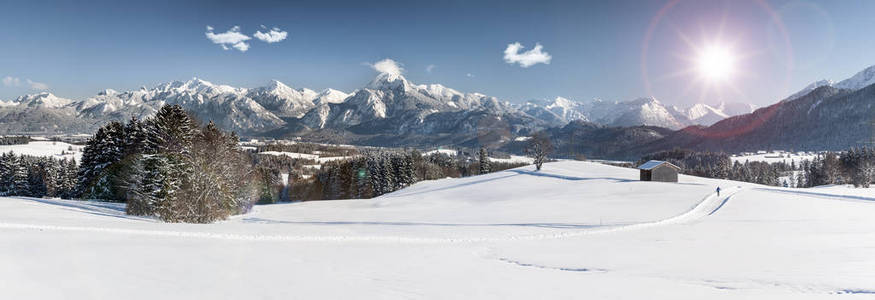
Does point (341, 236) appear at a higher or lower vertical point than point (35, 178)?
higher

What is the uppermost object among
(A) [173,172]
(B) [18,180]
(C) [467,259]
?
(A) [173,172]

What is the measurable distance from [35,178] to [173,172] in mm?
64601

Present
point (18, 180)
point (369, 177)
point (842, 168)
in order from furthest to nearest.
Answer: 1. point (842, 168)
2. point (369, 177)
3. point (18, 180)

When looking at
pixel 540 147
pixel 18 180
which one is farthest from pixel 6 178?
pixel 540 147

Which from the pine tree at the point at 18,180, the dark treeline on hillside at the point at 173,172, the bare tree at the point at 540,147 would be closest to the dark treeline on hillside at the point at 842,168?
the bare tree at the point at 540,147

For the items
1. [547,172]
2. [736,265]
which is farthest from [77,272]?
[547,172]

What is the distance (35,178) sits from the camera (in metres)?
69.9

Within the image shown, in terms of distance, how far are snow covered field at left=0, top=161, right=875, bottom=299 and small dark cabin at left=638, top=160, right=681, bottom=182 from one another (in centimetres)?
3109

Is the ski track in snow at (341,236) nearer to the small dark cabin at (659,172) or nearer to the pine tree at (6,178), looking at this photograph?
the small dark cabin at (659,172)

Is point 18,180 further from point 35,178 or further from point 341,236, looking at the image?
point 341,236

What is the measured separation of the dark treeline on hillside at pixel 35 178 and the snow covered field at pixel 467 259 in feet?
184

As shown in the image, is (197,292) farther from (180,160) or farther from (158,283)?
(180,160)

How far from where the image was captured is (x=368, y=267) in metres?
14.0

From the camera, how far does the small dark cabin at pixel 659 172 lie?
2397 inches
